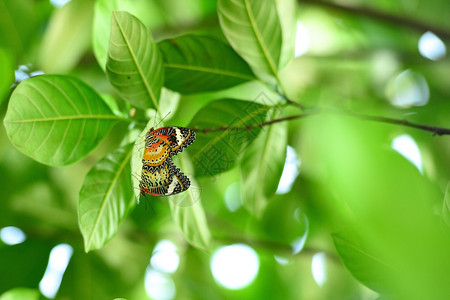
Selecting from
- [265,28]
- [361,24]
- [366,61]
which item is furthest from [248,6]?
[361,24]

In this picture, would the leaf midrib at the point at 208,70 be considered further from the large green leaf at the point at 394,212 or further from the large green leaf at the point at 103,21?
the large green leaf at the point at 394,212

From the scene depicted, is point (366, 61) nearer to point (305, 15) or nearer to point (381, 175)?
point (305, 15)

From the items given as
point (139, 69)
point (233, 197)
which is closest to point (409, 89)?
point (233, 197)

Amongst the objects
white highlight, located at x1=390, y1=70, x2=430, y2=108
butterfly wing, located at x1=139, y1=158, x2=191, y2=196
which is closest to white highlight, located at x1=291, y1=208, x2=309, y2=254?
white highlight, located at x1=390, y1=70, x2=430, y2=108

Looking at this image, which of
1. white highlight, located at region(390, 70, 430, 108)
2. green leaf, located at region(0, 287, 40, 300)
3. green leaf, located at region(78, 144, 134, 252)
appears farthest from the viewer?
white highlight, located at region(390, 70, 430, 108)

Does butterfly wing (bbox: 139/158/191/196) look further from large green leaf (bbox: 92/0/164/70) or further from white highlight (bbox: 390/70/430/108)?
white highlight (bbox: 390/70/430/108)

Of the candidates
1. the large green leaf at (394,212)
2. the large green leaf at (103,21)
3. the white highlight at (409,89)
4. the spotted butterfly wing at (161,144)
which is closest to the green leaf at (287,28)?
the large green leaf at (103,21)
